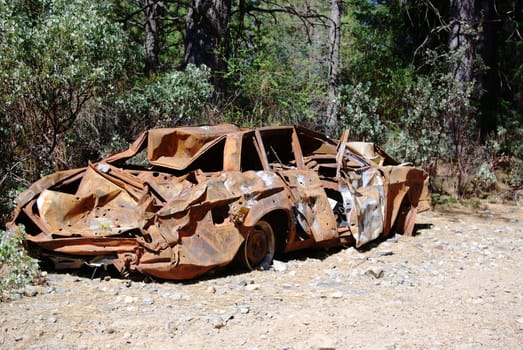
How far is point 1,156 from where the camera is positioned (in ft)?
32.9

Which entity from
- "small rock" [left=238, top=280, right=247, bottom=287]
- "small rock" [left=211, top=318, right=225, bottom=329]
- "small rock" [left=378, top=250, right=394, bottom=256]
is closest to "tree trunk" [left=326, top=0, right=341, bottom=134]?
"small rock" [left=378, top=250, right=394, bottom=256]

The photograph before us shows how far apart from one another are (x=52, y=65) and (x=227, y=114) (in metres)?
5.08

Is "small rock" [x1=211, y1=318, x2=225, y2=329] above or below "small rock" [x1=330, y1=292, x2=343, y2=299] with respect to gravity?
above

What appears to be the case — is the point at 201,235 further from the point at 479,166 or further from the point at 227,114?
the point at 479,166

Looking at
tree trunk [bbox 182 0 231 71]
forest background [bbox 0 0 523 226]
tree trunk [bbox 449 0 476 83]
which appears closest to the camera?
forest background [bbox 0 0 523 226]

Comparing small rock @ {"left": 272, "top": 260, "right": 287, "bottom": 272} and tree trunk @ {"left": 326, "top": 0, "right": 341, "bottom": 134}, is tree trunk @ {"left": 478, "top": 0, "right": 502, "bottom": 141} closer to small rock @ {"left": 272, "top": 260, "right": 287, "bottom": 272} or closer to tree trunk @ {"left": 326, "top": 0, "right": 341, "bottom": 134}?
tree trunk @ {"left": 326, "top": 0, "right": 341, "bottom": 134}

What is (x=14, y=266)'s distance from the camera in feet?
20.8

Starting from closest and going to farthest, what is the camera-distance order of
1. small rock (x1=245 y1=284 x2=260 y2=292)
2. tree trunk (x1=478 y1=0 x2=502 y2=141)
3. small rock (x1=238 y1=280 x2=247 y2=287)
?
small rock (x1=245 y1=284 x2=260 y2=292) < small rock (x1=238 y1=280 x2=247 y2=287) < tree trunk (x1=478 y1=0 x2=502 y2=141)

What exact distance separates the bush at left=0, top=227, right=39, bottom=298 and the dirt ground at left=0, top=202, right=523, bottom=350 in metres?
0.16

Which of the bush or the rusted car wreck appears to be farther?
the rusted car wreck

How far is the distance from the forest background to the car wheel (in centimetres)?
356

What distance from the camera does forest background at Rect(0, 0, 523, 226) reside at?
973 cm

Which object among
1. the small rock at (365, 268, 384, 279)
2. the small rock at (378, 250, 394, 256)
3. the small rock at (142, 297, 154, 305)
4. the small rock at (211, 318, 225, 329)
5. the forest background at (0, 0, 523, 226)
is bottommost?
the small rock at (378, 250, 394, 256)

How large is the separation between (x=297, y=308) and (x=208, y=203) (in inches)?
57.8
